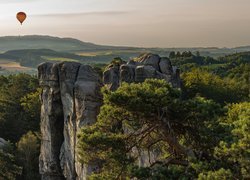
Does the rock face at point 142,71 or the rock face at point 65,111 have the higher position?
the rock face at point 142,71

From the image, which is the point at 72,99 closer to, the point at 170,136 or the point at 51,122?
the point at 51,122

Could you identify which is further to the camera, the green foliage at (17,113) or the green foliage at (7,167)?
the green foliage at (17,113)

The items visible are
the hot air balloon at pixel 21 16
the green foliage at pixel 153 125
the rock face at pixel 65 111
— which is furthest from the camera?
the hot air balloon at pixel 21 16

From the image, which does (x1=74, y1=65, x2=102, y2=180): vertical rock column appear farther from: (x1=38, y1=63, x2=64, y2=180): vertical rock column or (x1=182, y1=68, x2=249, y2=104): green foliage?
(x1=182, y1=68, x2=249, y2=104): green foliage

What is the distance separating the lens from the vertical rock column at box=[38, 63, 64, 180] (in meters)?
27.2

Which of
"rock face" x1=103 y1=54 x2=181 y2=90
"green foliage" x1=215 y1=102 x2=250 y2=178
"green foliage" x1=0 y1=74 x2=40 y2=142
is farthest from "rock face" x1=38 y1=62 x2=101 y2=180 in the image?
"green foliage" x1=215 y1=102 x2=250 y2=178

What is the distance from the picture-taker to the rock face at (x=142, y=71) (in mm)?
23281

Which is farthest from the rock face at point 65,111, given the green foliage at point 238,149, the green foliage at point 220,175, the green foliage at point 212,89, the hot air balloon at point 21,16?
the hot air balloon at point 21,16

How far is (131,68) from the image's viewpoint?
23.8m

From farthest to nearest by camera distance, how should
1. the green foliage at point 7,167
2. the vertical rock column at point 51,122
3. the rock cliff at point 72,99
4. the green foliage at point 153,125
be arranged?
1. the green foliage at point 7,167
2. the vertical rock column at point 51,122
3. the rock cliff at point 72,99
4. the green foliage at point 153,125

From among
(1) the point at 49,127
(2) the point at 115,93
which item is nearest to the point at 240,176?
(2) the point at 115,93

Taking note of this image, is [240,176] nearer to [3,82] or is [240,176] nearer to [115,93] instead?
[115,93]

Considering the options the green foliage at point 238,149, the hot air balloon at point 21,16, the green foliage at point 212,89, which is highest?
the hot air balloon at point 21,16

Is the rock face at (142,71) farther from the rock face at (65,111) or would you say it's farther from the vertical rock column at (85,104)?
the rock face at (65,111)
